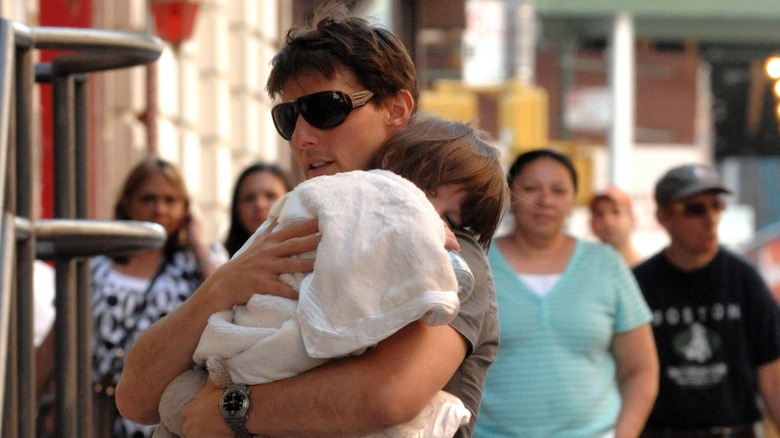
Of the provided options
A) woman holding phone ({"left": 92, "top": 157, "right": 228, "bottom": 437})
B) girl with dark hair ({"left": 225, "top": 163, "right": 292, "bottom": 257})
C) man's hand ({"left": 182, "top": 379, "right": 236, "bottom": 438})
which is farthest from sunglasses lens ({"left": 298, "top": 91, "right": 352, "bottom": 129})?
girl with dark hair ({"left": 225, "top": 163, "right": 292, "bottom": 257})

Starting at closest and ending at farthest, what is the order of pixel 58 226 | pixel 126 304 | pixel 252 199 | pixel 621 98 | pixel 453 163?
pixel 453 163, pixel 58 226, pixel 126 304, pixel 252 199, pixel 621 98

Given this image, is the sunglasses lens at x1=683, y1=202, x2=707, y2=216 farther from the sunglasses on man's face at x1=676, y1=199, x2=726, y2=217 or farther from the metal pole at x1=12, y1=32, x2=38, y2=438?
the metal pole at x1=12, y1=32, x2=38, y2=438

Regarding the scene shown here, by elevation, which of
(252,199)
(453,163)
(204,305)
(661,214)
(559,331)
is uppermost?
(453,163)

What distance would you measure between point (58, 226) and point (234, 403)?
73 centimetres

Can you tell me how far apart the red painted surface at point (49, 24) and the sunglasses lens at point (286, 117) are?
192 inches

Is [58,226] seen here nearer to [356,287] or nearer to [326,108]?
[326,108]

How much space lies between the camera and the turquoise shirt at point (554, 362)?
5.38 metres

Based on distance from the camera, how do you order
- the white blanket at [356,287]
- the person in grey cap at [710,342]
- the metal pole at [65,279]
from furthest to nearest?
the person in grey cap at [710,342]
the metal pole at [65,279]
the white blanket at [356,287]

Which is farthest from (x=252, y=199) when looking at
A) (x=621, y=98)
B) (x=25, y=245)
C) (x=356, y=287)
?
(x=621, y=98)

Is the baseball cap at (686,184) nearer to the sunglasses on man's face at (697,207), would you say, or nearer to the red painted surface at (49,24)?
the sunglasses on man's face at (697,207)

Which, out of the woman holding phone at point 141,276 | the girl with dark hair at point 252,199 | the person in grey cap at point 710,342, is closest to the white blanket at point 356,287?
the woman holding phone at point 141,276

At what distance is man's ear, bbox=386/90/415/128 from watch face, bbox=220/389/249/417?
2.16 ft

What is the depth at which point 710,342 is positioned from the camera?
6.55 metres

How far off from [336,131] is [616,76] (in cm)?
2648
